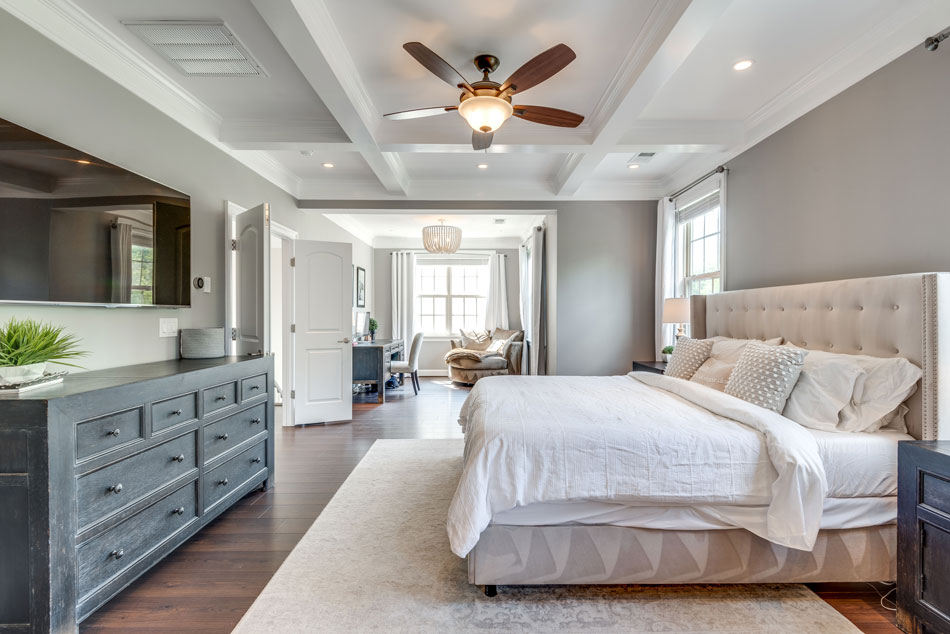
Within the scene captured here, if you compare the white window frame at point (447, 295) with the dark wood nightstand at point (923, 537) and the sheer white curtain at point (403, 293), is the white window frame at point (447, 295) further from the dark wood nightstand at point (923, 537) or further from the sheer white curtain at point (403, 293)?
the dark wood nightstand at point (923, 537)

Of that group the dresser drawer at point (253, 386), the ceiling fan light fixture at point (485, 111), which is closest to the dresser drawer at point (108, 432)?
the dresser drawer at point (253, 386)

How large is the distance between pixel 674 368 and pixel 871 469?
1381mm

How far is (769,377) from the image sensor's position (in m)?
2.05

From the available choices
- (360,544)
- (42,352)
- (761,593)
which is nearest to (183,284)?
(42,352)

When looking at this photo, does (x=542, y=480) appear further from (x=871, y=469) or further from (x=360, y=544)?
(x=871, y=469)

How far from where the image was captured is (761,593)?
1.76 meters

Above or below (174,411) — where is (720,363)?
above

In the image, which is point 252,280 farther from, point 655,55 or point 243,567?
point 655,55

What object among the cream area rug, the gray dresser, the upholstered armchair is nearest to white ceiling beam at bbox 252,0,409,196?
the gray dresser

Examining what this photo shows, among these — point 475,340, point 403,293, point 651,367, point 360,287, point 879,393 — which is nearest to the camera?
point 879,393

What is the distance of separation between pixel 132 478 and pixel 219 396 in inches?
24.4

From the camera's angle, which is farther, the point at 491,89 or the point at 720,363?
the point at 720,363

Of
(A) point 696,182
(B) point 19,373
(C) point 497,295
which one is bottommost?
(B) point 19,373

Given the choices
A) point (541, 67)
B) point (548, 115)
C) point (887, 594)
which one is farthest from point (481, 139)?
point (887, 594)
